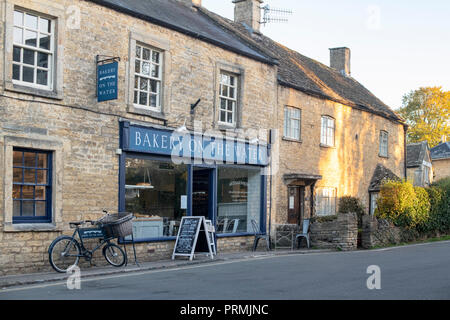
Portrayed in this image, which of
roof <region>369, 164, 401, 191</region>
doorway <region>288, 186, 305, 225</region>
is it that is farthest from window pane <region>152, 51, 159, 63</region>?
roof <region>369, 164, 401, 191</region>

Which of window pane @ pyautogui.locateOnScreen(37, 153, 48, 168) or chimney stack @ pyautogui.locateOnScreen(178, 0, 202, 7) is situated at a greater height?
chimney stack @ pyautogui.locateOnScreen(178, 0, 202, 7)

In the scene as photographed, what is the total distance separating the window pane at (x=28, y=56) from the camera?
12656 mm

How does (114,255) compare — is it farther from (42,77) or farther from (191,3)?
(191,3)

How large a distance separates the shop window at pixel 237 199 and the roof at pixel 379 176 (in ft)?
30.4

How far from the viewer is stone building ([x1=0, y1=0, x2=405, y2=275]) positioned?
1252cm

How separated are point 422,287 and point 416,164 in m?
33.2

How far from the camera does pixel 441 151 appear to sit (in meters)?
48.4

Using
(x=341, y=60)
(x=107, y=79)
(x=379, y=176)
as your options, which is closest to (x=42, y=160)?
(x=107, y=79)

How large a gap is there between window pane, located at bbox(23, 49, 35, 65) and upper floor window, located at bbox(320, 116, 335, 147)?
1305cm

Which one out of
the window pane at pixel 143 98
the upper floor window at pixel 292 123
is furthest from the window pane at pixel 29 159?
the upper floor window at pixel 292 123

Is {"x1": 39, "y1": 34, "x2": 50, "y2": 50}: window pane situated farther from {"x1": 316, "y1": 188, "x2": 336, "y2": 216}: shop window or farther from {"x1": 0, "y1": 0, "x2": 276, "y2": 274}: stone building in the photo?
{"x1": 316, "y1": 188, "x2": 336, "y2": 216}: shop window

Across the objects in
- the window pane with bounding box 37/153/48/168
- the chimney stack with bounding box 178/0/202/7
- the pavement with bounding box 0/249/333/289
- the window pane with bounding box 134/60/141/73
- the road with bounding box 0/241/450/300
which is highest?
the chimney stack with bounding box 178/0/202/7

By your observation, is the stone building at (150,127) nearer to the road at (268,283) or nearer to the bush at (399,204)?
the bush at (399,204)

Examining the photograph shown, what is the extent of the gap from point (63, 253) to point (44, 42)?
4734 millimetres
